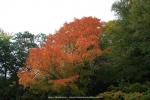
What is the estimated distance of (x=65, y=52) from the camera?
33688 millimetres

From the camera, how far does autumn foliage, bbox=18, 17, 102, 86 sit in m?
32.8

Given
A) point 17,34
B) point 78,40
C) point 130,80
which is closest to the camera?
point 130,80

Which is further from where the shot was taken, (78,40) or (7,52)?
(7,52)

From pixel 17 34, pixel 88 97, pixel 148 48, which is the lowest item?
pixel 88 97

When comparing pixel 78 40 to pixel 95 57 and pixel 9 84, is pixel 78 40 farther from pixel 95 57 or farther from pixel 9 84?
pixel 9 84

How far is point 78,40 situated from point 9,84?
14.3 m

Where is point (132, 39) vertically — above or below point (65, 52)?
below

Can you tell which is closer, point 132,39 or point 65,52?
point 132,39

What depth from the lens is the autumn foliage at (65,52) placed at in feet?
108

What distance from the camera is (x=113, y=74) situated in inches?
1357

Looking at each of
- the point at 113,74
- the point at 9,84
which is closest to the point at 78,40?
the point at 113,74

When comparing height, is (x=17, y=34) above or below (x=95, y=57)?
above

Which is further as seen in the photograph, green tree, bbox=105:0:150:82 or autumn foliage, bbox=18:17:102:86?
autumn foliage, bbox=18:17:102:86

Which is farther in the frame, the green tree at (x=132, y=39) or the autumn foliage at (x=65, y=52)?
the autumn foliage at (x=65, y=52)
